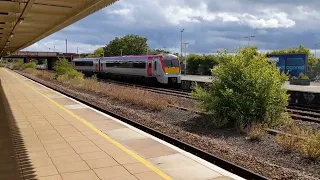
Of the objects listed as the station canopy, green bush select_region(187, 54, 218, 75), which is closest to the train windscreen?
the station canopy

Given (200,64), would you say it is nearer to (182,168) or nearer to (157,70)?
(157,70)

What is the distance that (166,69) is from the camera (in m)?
29.0

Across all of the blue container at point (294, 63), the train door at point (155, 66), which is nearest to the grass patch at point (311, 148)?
the train door at point (155, 66)

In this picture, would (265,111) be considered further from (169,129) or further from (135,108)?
(135,108)

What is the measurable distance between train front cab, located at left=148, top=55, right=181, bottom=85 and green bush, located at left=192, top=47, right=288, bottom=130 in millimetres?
17184

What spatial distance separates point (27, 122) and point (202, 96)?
5.74 meters

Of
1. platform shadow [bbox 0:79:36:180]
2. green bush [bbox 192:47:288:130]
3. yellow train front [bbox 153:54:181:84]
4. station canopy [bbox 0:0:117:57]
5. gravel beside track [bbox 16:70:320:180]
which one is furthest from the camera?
yellow train front [bbox 153:54:181:84]

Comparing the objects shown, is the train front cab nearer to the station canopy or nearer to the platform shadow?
the station canopy

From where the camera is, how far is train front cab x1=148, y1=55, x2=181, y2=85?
2908 cm

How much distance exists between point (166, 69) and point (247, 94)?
18105 millimetres

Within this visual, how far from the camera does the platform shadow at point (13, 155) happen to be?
5477 mm

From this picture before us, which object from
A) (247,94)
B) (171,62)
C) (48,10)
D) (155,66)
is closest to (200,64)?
(171,62)

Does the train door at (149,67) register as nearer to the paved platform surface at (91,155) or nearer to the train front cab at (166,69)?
the train front cab at (166,69)

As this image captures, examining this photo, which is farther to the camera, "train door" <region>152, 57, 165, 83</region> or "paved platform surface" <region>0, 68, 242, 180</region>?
"train door" <region>152, 57, 165, 83</region>
